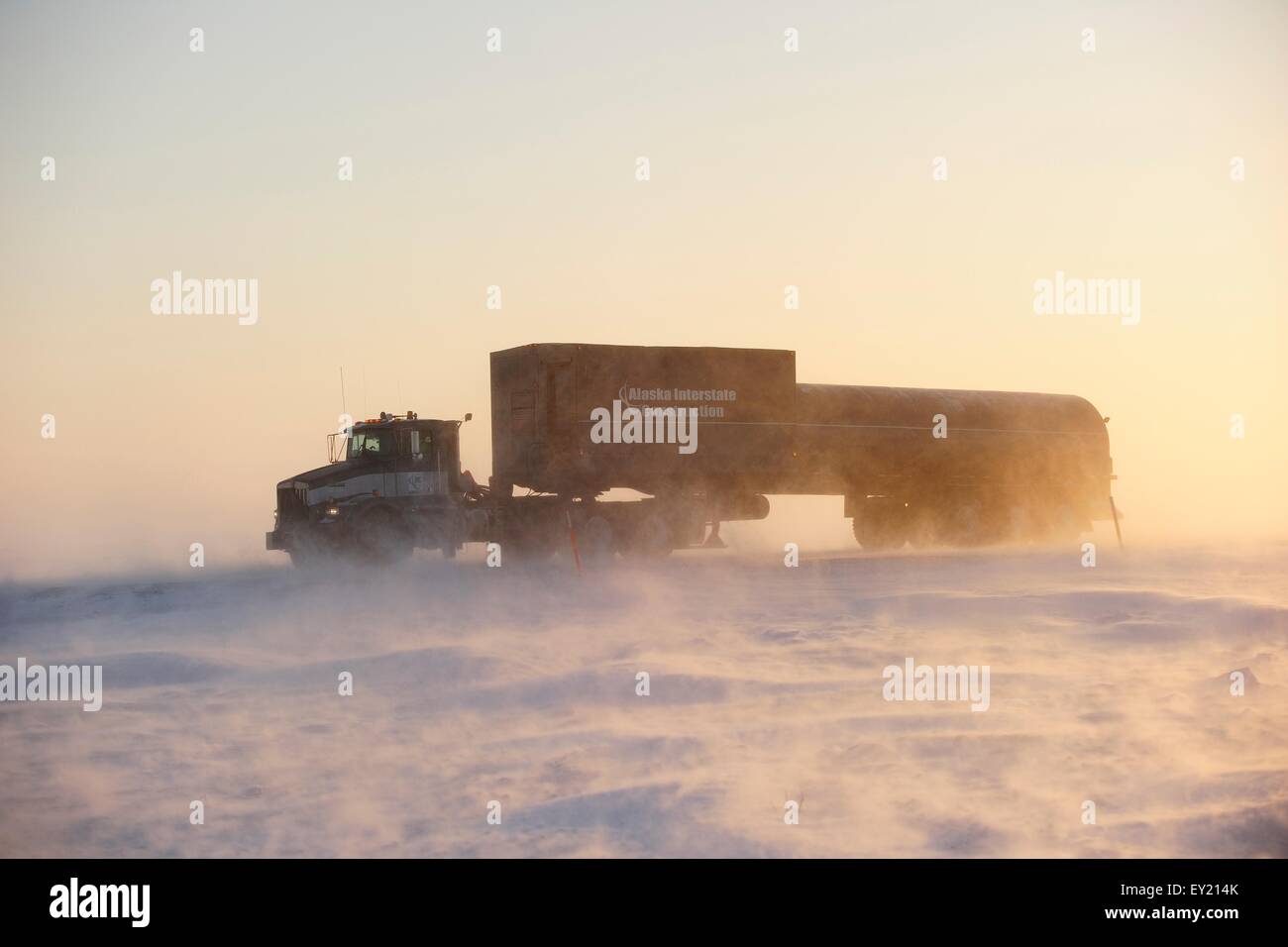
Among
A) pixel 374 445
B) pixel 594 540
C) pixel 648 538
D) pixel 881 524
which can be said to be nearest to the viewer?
pixel 374 445

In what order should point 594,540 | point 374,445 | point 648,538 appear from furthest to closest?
point 648,538, point 594,540, point 374,445

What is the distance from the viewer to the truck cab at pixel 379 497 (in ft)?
77.1

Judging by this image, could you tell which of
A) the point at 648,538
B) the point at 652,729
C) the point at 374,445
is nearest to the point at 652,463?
the point at 648,538

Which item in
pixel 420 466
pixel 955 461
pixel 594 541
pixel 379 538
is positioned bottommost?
pixel 594 541

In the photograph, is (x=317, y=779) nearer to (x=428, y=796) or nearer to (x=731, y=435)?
(x=428, y=796)

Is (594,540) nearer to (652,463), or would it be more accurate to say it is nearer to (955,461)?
(652,463)

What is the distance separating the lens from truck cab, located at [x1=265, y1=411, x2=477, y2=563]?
2350 centimetres

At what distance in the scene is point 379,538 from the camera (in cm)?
2359

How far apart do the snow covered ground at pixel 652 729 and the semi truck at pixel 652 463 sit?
4870 millimetres

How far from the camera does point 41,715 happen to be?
491 inches

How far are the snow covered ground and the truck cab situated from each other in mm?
4330

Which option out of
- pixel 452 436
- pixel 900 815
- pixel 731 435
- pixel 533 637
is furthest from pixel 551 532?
pixel 900 815

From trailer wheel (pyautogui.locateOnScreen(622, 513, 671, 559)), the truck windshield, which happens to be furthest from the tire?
the truck windshield

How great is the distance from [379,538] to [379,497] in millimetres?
748
